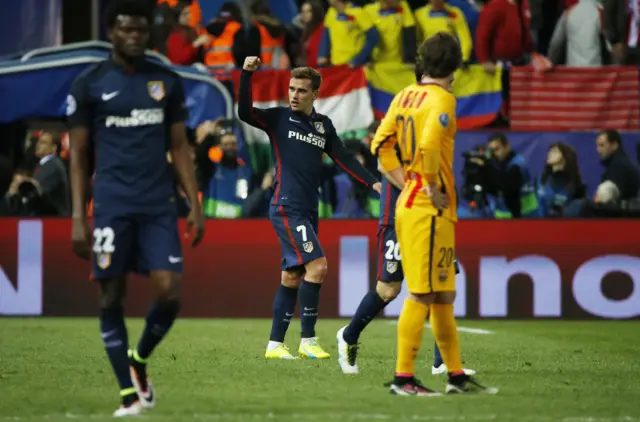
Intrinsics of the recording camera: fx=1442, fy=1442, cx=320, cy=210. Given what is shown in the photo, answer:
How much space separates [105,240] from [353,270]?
856 centimetres

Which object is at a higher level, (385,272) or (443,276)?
(443,276)

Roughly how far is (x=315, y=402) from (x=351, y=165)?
10.0ft

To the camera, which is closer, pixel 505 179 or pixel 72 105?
pixel 72 105

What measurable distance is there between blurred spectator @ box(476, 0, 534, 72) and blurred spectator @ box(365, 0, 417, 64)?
0.84 m

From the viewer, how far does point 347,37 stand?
17.8 m

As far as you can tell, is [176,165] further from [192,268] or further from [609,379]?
[192,268]

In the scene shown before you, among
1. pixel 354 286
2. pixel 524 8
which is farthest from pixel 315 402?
pixel 524 8

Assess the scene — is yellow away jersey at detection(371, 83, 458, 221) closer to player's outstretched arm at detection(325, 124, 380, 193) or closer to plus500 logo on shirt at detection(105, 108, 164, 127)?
plus500 logo on shirt at detection(105, 108, 164, 127)

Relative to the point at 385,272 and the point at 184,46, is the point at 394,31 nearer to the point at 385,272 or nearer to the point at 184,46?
the point at 184,46

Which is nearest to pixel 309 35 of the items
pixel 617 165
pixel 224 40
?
pixel 224 40

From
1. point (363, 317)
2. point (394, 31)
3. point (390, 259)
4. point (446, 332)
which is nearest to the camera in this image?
point (446, 332)

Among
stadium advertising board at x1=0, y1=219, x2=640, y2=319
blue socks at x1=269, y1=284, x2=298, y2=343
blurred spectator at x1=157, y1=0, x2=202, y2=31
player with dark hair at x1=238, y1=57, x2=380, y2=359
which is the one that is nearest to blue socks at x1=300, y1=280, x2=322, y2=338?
player with dark hair at x1=238, y1=57, x2=380, y2=359

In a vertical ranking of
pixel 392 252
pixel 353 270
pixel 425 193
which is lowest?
pixel 353 270

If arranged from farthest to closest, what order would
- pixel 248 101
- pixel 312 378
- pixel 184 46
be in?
pixel 184 46 < pixel 248 101 < pixel 312 378
